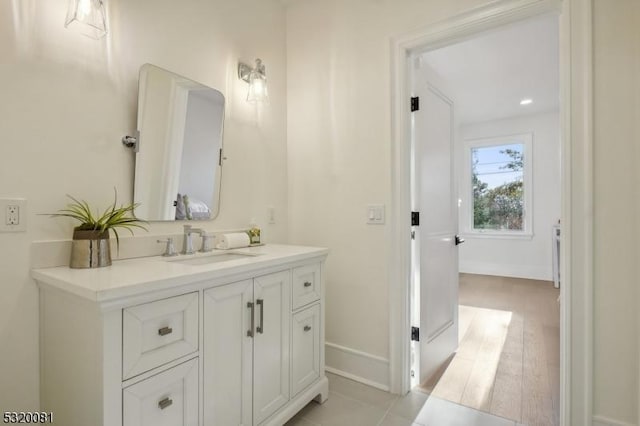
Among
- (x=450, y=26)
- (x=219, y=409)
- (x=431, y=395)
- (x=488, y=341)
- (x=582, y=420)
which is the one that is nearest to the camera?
(x=219, y=409)

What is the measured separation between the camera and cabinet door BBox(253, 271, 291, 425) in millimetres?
1392

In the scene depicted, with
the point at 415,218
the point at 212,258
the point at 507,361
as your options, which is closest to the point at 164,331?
the point at 212,258

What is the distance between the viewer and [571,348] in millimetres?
1456

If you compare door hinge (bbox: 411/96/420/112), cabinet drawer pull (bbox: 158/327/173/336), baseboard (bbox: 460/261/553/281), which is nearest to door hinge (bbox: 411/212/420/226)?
door hinge (bbox: 411/96/420/112)

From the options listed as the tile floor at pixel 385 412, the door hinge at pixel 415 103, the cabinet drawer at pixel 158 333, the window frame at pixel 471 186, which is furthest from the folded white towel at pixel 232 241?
the window frame at pixel 471 186

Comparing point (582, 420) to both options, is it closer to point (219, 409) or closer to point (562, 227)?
point (562, 227)

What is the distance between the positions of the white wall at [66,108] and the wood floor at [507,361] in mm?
1846

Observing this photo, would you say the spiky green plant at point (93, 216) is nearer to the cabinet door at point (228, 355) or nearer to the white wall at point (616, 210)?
the cabinet door at point (228, 355)

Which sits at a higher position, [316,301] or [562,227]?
[562,227]

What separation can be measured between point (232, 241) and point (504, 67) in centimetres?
324

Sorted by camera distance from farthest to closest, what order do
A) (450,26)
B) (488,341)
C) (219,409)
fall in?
(488,341), (450,26), (219,409)

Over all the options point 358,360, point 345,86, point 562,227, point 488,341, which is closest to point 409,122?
point 345,86

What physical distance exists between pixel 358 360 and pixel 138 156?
1779 mm

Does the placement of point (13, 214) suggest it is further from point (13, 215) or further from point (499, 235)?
point (499, 235)
